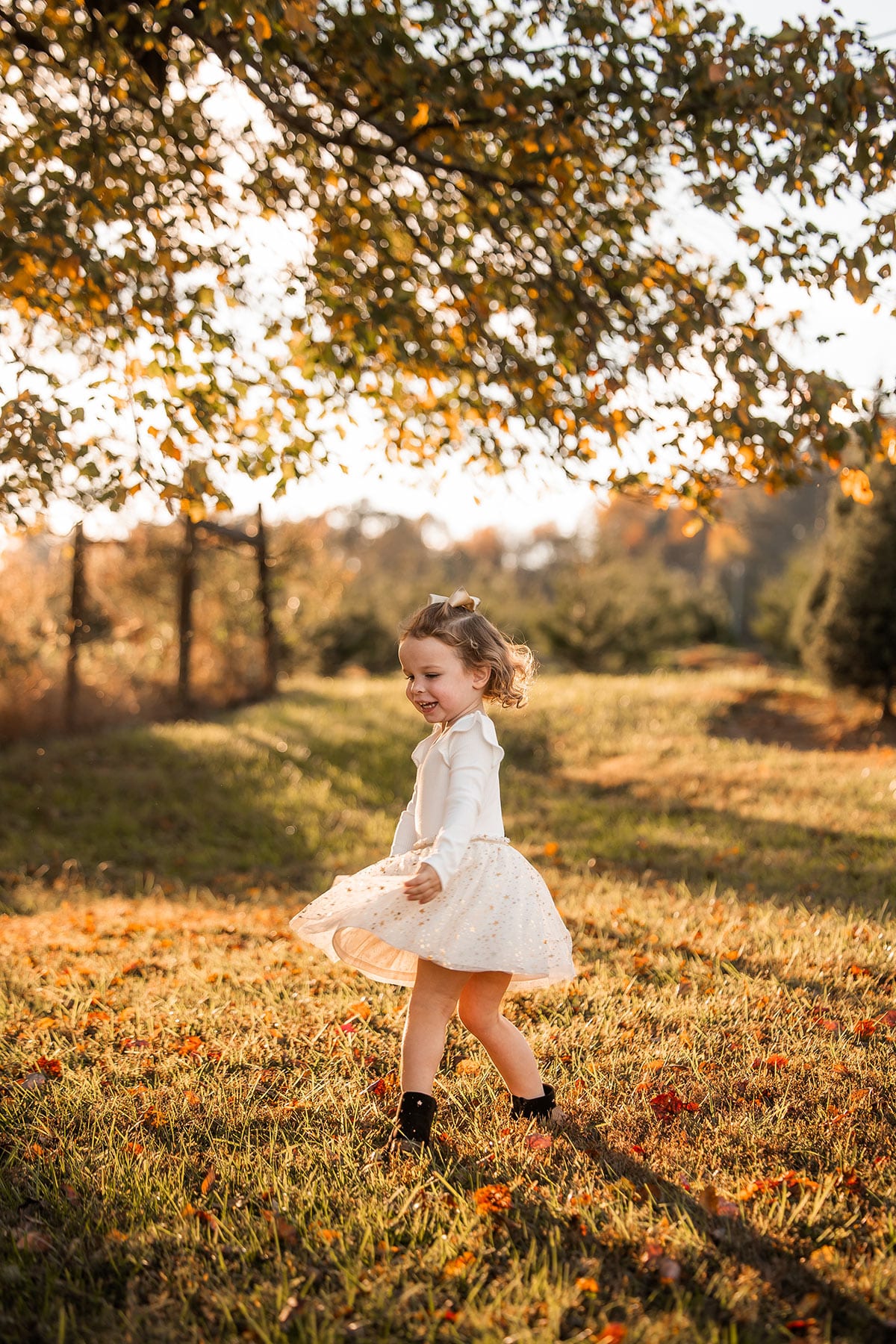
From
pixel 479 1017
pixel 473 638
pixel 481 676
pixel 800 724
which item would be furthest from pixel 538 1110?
pixel 800 724

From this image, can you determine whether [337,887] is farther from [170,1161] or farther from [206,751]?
[206,751]

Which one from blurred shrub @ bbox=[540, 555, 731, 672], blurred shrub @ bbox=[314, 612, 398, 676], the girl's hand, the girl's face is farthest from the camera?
blurred shrub @ bbox=[314, 612, 398, 676]

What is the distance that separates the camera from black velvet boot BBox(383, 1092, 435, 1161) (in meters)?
2.91

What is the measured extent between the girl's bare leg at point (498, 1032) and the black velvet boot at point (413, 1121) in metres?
0.25

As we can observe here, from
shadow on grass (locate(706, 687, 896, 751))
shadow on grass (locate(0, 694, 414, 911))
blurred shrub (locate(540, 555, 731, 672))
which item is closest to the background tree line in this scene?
blurred shrub (locate(540, 555, 731, 672))

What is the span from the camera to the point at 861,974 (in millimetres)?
4211

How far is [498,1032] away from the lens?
3033 millimetres

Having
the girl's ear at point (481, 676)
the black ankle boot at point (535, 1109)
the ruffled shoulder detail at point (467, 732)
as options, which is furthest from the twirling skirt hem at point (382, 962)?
the girl's ear at point (481, 676)

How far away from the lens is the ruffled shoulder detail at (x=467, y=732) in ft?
9.82

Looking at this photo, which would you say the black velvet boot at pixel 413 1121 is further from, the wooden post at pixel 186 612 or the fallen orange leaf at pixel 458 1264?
the wooden post at pixel 186 612

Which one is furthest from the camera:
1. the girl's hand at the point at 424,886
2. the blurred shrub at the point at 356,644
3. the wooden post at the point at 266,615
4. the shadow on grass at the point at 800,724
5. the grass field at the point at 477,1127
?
the blurred shrub at the point at 356,644

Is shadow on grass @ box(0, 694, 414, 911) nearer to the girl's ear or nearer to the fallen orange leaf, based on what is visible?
the girl's ear

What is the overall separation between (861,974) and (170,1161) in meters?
2.95

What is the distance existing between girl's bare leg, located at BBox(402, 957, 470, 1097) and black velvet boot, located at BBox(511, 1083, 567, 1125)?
318 mm
